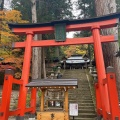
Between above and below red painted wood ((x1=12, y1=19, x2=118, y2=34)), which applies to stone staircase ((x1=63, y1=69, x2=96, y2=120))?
below

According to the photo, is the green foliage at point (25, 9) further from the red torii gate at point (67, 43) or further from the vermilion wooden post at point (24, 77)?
the vermilion wooden post at point (24, 77)

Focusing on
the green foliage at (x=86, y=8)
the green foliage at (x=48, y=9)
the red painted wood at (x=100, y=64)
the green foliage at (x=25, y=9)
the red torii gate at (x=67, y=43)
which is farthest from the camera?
the green foliage at (x=86, y=8)

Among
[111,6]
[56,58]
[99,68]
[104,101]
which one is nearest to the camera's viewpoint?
[104,101]

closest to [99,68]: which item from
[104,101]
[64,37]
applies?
[104,101]

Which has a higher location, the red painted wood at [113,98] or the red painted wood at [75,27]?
the red painted wood at [75,27]

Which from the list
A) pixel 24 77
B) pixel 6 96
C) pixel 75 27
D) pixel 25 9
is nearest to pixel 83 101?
pixel 24 77

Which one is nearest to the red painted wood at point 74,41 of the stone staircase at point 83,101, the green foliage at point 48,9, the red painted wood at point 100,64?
the red painted wood at point 100,64

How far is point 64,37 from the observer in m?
7.93

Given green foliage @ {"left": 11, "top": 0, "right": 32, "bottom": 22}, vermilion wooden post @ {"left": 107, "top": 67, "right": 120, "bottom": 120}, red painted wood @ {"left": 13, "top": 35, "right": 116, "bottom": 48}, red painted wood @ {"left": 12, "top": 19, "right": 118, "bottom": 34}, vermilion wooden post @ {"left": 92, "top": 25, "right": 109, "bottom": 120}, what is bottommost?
vermilion wooden post @ {"left": 107, "top": 67, "right": 120, "bottom": 120}

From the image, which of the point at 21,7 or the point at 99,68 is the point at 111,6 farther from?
the point at 21,7

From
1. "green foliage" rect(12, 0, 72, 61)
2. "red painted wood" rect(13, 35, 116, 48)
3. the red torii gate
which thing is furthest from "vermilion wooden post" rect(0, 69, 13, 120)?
"green foliage" rect(12, 0, 72, 61)

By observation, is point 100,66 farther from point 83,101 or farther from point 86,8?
point 86,8

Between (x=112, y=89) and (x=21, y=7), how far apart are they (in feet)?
46.1

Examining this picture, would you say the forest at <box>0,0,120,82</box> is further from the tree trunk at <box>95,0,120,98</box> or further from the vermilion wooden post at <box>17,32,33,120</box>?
the vermilion wooden post at <box>17,32,33,120</box>
